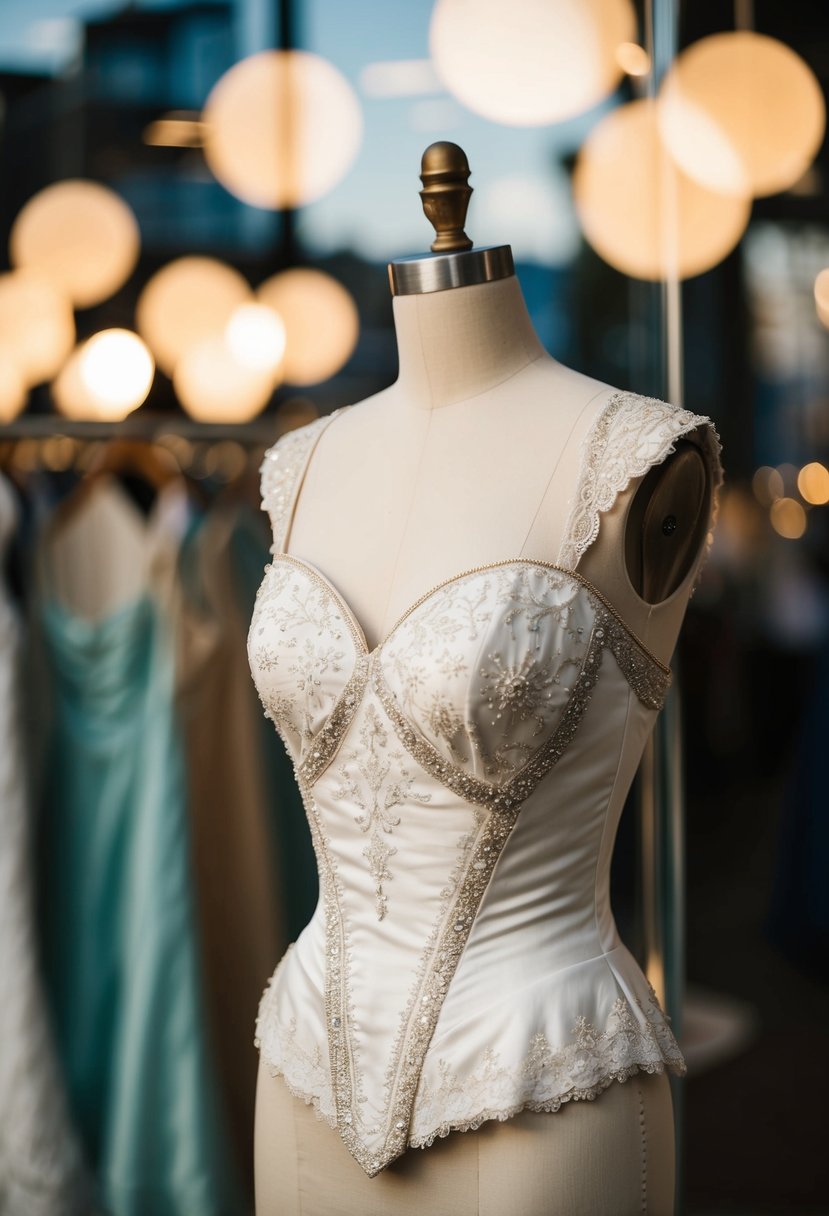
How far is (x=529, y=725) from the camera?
52.7 inches

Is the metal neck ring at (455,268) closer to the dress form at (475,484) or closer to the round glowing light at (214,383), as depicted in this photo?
the dress form at (475,484)

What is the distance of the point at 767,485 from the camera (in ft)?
9.44

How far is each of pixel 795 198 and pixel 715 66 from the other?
0.33 metres

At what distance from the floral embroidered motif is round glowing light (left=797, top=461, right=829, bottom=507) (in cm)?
173

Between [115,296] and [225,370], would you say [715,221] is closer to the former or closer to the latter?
[225,370]

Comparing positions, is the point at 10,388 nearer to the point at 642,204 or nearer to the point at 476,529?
the point at 642,204

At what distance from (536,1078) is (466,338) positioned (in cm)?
80

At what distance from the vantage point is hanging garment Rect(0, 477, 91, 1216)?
8.12 ft

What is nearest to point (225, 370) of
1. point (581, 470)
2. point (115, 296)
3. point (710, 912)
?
point (115, 296)

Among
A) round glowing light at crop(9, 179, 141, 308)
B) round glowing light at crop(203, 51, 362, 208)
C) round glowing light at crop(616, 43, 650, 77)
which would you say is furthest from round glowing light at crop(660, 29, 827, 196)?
round glowing light at crop(9, 179, 141, 308)

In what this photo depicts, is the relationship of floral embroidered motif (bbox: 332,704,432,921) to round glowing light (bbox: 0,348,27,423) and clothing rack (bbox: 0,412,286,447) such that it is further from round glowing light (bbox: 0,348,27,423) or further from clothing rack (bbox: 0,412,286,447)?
round glowing light (bbox: 0,348,27,423)

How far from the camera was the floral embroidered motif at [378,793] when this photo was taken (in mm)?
1397

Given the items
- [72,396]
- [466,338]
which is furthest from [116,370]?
[466,338]

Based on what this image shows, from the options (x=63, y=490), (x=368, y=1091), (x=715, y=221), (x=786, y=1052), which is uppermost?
(x=715, y=221)
